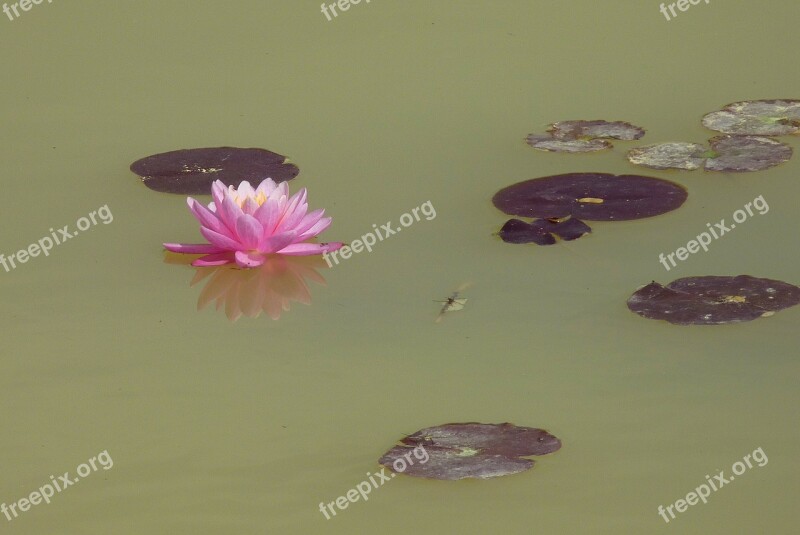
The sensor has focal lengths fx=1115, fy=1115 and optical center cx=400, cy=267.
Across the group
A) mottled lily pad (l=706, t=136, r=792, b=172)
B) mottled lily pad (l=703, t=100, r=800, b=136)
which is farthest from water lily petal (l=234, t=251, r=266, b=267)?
mottled lily pad (l=703, t=100, r=800, b=136)

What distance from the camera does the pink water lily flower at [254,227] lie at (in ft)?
11.2

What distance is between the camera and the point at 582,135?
445cm

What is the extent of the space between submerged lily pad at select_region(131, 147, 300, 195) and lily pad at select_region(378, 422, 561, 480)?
5.80 feet

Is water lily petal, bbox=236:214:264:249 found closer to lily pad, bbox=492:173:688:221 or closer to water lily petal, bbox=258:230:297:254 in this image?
water lily petal, bbox=258:230:297:254

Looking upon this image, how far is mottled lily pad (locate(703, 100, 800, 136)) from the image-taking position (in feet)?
14.5

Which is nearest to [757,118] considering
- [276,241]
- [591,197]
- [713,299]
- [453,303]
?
[591,197]

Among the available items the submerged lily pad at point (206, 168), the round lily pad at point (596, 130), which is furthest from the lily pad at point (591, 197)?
the submerged lily pad at point (206, 168)

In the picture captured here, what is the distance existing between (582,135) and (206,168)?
1.49 meters

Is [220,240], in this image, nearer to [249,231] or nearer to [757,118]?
[249,231]

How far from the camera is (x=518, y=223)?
3.71 meters

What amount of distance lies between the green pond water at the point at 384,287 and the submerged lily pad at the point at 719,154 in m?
0.07

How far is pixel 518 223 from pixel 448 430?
4.27 ft

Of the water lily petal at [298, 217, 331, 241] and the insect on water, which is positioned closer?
the insect on water

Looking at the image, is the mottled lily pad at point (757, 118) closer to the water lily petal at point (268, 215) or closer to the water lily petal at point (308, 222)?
the water lily petal at point (308, 222)
